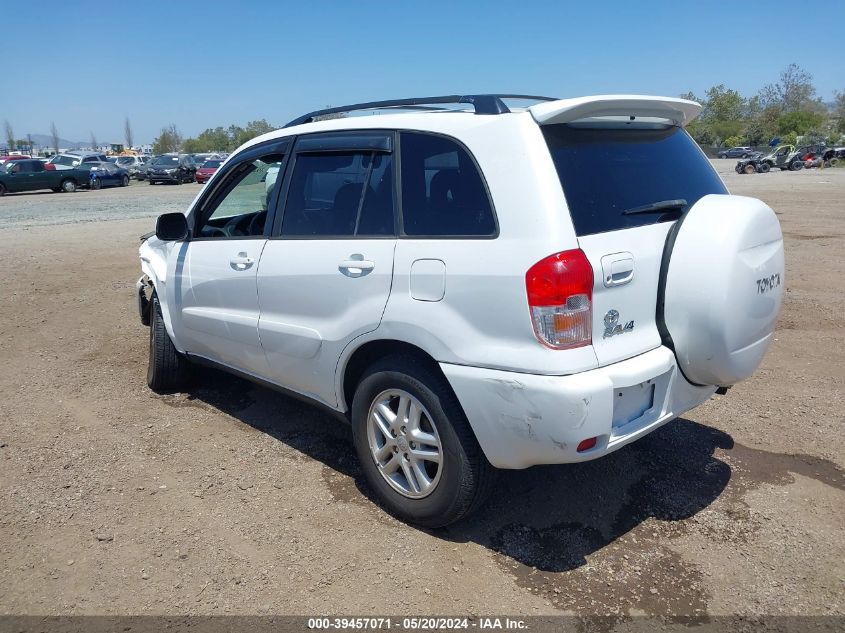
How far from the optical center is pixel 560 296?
2.66 m

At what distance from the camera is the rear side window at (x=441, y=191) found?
2.94 m

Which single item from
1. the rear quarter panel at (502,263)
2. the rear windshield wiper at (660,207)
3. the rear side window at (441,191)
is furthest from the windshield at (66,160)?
the rear windshield wiper at (660,207)

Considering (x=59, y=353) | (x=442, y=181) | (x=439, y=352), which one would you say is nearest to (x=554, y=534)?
(x=439, y=352)

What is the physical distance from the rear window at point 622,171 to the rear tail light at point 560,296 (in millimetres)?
186

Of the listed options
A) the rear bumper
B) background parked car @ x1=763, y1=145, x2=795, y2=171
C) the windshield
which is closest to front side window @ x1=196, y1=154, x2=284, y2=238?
the rear bumper

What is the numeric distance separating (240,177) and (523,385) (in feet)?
8.74

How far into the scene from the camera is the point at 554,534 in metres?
3.27

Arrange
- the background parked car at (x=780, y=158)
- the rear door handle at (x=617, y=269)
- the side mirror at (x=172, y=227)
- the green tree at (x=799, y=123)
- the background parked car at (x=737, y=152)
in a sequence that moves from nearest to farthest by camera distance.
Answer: the rear door handle at (x=617, y=269) < the side mirror at (x=172, y=227) < the background parked car at (x=780, y=158) < the background parked car at (x=737, y=152) < the green tree at (x=799, y=123)

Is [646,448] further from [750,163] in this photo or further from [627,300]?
[750,163]

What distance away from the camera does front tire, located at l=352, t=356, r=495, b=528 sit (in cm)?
300

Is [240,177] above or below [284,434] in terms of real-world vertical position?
above

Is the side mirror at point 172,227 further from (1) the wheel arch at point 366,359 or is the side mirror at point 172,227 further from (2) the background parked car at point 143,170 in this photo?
(2) the background parked car at point 143,170

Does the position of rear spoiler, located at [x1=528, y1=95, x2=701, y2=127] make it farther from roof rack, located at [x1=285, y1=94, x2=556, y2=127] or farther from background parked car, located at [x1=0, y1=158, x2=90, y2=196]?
background parked car, located at [x1=0, y1=158, x2=90, y2=196]

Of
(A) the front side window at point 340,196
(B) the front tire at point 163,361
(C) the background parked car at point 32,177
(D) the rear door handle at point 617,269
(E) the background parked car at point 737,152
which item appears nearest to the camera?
(D) the rear door handle at point 617,269
